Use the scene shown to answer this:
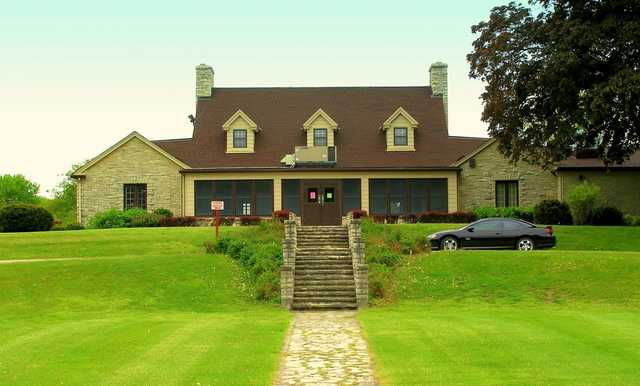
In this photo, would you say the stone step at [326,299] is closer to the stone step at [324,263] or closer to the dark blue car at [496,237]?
the stone step at [324,263]

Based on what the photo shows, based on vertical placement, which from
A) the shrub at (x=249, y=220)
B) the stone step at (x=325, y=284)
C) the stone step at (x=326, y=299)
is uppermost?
the shrub at (x=249, y=220)

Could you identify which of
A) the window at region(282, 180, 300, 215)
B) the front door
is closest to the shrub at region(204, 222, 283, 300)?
the front door

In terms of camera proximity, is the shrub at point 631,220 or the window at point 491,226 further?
the shrub at point 631,220

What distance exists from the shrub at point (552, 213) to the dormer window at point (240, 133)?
16010 mm

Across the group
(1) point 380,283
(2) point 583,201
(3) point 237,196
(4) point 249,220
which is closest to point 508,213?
(2) point 583,201

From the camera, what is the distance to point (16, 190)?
406ft

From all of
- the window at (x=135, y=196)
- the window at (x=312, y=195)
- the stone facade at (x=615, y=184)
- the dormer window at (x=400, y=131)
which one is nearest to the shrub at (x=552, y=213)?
the stone facade at (x=615, y=184)

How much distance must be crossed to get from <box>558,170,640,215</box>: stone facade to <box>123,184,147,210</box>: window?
22.7 metres

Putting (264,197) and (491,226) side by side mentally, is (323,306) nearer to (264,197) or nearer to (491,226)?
(491,226)

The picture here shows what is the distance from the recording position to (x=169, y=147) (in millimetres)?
48094

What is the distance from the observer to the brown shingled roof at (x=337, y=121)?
152 ft

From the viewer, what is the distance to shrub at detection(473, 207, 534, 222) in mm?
43469

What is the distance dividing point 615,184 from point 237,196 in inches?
807

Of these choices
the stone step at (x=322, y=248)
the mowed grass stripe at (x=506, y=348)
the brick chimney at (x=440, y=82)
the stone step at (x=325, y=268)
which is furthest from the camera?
the brick chimney at (x=440, y=82)
